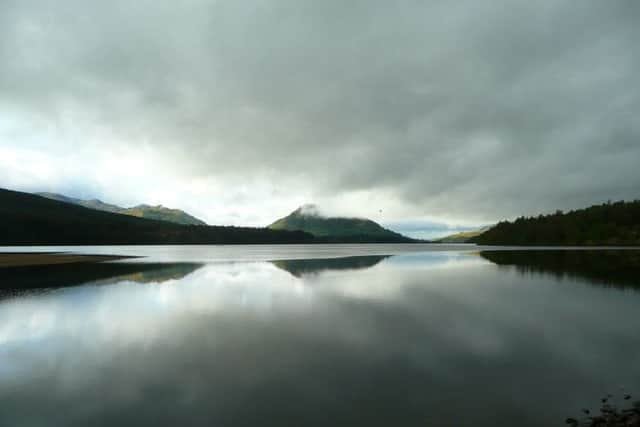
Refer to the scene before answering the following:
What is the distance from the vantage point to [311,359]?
13938 mm

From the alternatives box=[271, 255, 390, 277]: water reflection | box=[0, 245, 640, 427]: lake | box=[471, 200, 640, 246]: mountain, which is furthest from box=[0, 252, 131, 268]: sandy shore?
box=[471, 200, 640, 246]: mountain

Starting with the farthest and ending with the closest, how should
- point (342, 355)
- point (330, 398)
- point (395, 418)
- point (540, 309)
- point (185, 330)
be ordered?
1. point (540, 309)
2. point (185, 330)
3. point (342, 355)
4. point (330, 398)
5. point (395, 418)

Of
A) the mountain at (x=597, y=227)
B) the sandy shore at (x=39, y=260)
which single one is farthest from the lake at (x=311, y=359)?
the mountain at (x=597, y=227)

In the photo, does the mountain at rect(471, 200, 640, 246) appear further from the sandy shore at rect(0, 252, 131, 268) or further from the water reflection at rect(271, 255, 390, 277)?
the sandy shore at rect(0, 252, 131, 268)

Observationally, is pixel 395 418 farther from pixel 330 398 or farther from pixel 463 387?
pixel 463 387

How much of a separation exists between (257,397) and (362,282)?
92.8ft

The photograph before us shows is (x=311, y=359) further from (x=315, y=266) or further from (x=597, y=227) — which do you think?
(x=597, y=227)

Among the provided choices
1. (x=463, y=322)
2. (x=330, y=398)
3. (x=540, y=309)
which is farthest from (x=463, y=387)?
(x=540, y=309)

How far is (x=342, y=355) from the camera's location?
47.4ft

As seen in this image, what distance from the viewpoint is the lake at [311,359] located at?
32.2 feet

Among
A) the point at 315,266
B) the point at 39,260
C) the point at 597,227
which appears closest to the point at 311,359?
the point at 315,266

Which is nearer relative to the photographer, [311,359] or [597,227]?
[311,359]

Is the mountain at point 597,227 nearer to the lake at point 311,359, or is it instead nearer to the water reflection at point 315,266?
the water reflection at point 315,266

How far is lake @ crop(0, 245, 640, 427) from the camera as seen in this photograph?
9820 mm
